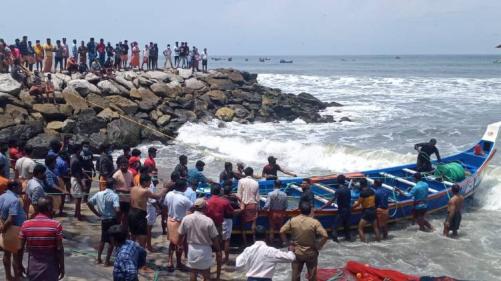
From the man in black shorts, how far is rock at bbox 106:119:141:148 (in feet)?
43.1

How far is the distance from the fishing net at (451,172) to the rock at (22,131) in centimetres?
1523

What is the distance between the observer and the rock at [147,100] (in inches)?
1026

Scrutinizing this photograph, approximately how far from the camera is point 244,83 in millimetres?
36406

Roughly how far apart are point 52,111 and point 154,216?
14649 millimetres

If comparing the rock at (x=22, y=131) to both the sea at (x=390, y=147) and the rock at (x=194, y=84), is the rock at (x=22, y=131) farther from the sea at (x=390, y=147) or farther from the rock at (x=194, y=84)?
the rock at (x=194, y=84)

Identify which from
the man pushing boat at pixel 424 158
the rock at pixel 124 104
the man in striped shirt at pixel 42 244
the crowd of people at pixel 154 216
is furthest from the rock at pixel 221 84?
the man in striped shirt at pixel 42 244

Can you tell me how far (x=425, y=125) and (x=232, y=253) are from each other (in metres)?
24.5

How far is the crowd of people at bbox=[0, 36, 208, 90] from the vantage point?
24578mm

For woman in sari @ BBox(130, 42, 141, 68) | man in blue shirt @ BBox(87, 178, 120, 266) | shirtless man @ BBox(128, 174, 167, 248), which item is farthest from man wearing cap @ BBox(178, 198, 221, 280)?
woman in sari @ BBox(130, 42, 141, 68)

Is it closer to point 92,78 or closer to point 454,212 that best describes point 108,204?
point 454,212

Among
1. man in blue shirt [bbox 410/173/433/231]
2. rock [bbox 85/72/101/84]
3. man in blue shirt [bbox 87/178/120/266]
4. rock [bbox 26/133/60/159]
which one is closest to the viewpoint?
man in blue shirt [bbox 87/178/120/266]

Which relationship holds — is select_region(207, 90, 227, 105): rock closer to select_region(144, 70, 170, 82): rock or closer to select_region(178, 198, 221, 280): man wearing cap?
select_region(144, 70, 170, 82): rock

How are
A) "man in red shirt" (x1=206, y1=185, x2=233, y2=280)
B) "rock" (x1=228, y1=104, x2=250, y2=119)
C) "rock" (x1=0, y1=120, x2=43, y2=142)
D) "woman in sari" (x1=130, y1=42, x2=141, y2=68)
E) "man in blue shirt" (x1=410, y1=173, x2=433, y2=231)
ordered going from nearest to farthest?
"man in red shirt" (x1=206, y1=185, x2=233, y2=280), "man in blue shirt" (x1=410, y1=173, x2=433, y2=231), "rock" (x1=0, y1=120, x2=43, y2=142), "rock" (x1=228, y1=104, x2=250, y2=119), "woman in sari" (x1=130, y1=42, x2=141, y2=68)

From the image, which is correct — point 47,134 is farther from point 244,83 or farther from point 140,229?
point 244,83
